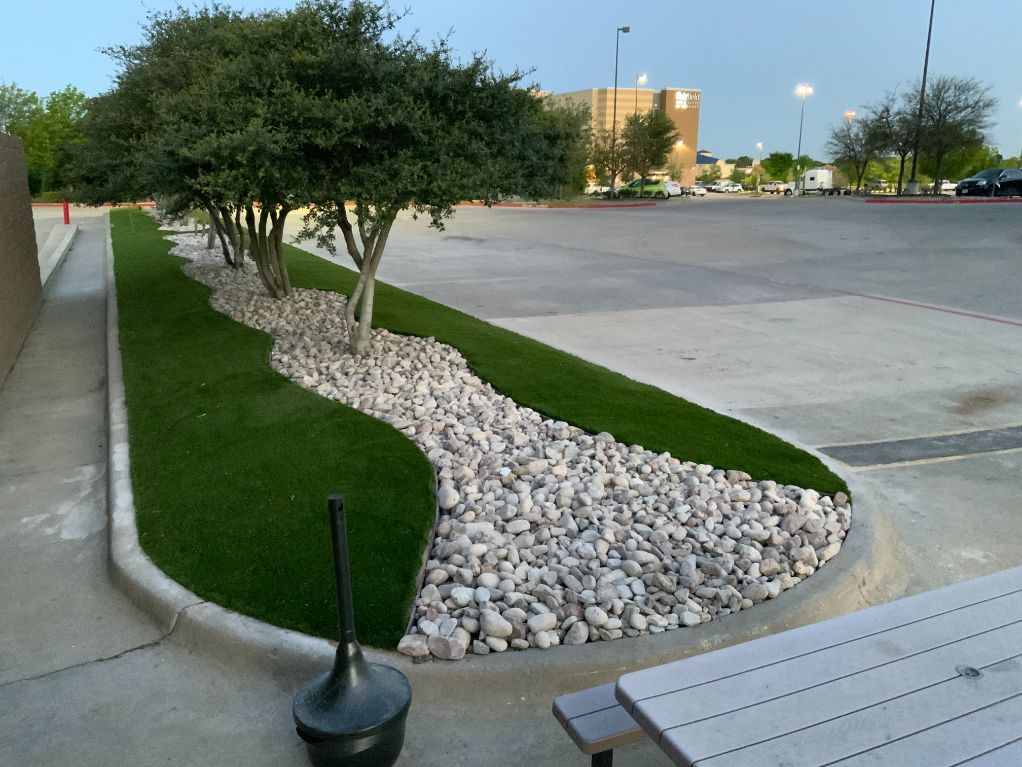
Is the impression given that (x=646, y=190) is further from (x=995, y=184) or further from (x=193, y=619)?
(x=193, y=619)

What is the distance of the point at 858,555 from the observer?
4.38 metres

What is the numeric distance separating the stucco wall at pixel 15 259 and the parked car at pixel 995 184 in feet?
121

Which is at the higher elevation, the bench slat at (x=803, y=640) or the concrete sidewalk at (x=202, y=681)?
the bench slat at (x=803, y=640)

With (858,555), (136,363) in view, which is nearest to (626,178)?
(136,363)

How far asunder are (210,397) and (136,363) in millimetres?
2120

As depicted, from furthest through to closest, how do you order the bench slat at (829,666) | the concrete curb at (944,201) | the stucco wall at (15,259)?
1. the concrete curb at (944,201)
2. the stucco wall at (15,259)
3. the bench slat at (829,666)

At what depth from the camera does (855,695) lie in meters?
2.25

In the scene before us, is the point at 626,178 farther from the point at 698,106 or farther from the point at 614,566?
the point at 698,106

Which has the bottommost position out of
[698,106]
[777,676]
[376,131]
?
[777,676]

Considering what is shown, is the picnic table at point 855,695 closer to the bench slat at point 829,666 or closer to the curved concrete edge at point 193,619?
the bench slat at point 829,666

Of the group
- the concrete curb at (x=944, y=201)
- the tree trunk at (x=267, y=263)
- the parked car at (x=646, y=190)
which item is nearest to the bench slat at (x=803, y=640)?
the tree trunk at (x=267, y=263)

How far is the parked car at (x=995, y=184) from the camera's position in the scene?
3578 centimetres

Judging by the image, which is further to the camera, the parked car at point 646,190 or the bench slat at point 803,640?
the parked car at point 646,190

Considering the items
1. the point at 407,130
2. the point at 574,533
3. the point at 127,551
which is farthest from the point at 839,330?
the point at 127,551
